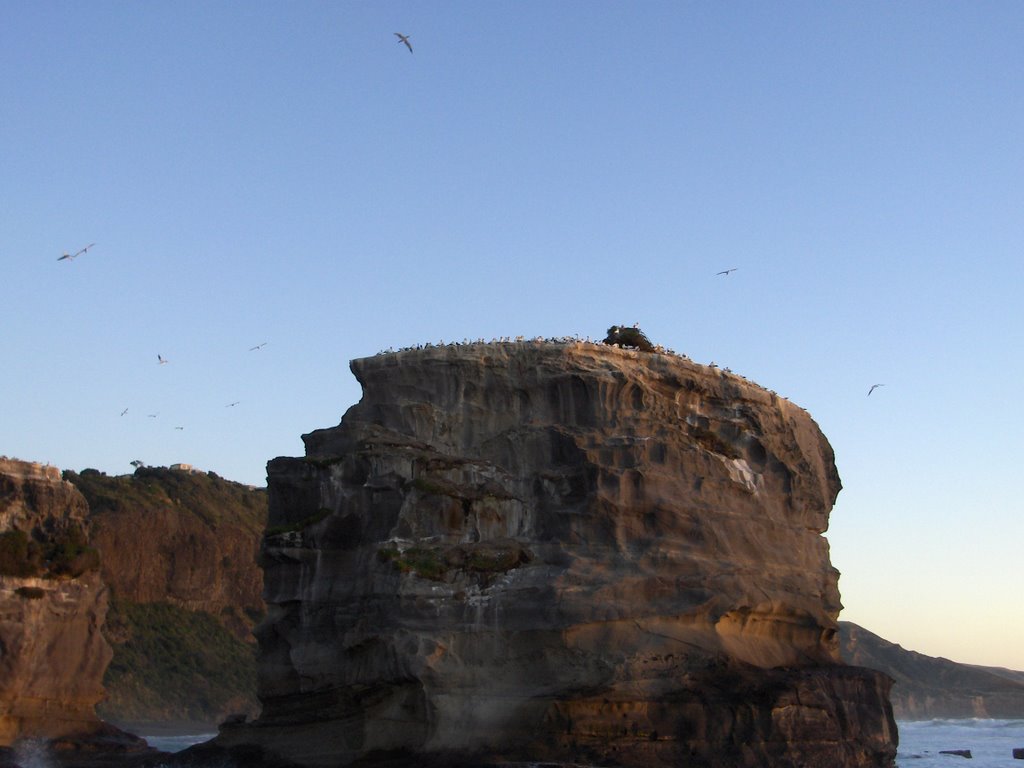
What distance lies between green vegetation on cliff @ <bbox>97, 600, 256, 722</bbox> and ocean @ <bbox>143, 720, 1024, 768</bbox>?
7770 millimetres

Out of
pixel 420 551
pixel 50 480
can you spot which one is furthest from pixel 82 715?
pixel 420 551

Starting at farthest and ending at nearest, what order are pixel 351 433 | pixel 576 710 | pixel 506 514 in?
pixel 351 433, pixel 506 514, pixel 576 710

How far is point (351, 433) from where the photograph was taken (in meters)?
39.3

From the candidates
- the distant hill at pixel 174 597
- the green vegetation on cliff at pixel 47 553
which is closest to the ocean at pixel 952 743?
the distant hill at pixel 174 597

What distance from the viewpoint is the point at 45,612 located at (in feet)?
155

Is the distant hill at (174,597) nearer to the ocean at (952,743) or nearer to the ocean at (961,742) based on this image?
the ocean at (952,743)

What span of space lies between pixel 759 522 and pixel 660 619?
19.1 feet

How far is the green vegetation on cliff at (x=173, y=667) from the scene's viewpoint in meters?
81.5

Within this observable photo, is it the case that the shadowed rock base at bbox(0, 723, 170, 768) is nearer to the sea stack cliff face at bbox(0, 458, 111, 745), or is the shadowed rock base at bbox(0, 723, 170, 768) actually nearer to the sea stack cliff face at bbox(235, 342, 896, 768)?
the sea stack cliff face at bbox(0, 458, 111, 745)

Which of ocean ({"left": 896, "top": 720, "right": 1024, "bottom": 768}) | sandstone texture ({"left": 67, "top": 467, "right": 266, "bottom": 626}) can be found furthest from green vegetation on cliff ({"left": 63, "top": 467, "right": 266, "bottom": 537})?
ocean ({"left": 896, "top": 720, "right": 1024, "bottom": 768})

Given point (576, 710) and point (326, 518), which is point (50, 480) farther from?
point (576, 710)

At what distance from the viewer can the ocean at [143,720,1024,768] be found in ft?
189

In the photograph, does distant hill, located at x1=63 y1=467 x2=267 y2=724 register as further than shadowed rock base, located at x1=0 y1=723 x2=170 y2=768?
Yes

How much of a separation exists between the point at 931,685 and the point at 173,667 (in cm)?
7494
